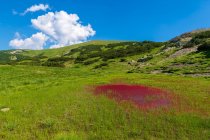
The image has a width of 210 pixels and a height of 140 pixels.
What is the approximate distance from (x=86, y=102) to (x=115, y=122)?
5956mm

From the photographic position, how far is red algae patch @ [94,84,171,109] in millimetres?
23531

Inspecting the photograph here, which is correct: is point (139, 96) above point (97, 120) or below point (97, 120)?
above

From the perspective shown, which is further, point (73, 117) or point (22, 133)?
point (73, 117)

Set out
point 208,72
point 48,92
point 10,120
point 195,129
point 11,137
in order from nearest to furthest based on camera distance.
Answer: point 11,137 → point 195,129 → point 10,120 → point 48,92 → point 208,72

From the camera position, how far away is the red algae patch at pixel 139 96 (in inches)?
926

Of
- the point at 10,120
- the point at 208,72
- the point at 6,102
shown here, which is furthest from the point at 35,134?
the point at 208,72

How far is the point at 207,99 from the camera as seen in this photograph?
25.8 meters

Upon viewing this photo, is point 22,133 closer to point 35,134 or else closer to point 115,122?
point 35,134

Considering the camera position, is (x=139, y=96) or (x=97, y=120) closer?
(x=97, y=120)

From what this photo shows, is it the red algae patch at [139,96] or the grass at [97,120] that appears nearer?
the grass at [97,120]

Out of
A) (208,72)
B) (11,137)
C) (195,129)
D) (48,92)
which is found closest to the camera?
(11,137)

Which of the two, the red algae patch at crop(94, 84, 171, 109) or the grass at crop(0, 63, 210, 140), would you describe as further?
the red algae patch at crop(94, 84, 171, 109)

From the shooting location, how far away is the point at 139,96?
26.6 metres

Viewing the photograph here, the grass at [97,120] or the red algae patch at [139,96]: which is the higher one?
the red algae patch at [139,96]
